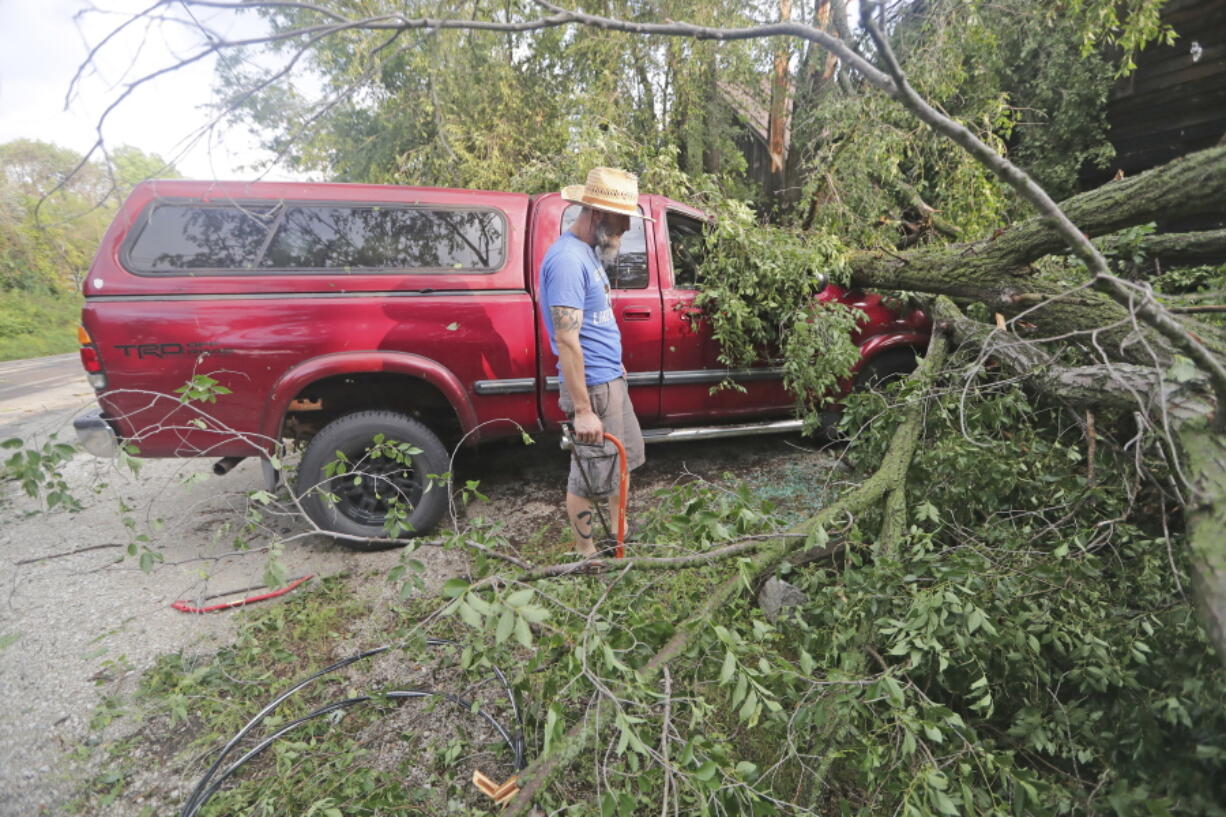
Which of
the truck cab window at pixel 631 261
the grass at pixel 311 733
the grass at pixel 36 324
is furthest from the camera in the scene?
the grass at pixel 36 324

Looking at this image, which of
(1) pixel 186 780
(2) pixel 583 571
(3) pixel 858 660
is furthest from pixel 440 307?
(3) pixel 858 660

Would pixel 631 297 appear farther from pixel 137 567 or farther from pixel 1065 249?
pixel 137 567

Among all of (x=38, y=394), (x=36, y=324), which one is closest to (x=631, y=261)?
(x=38, y=394)

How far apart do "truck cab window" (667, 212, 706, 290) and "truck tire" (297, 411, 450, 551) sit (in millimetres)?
1927

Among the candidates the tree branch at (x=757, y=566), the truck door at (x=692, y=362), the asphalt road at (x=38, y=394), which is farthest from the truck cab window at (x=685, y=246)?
the asphalt road at (x=38, y=394)

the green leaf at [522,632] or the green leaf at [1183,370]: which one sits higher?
the green leaf at [1183,370]

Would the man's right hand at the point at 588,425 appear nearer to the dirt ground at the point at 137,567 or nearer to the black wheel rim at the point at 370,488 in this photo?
the dirt ground at the point at 137,567

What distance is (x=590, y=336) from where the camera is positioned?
2.69 m

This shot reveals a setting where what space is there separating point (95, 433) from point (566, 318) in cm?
244

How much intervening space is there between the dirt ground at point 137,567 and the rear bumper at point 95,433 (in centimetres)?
8

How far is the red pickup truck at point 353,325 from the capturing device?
108 inches

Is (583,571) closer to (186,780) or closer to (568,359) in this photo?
(568,359)

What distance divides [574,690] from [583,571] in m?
0.62

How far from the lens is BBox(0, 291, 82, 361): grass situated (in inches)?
562
